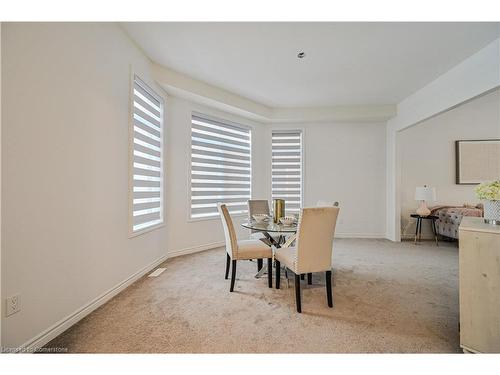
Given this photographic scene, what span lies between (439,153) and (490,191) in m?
4.25

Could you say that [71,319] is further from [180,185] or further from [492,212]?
[492,212]

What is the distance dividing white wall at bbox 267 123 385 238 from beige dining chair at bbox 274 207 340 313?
3.00 metres

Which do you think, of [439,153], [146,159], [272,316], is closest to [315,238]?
[272,316]

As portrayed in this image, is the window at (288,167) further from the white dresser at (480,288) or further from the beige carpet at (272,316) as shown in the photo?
the white dresser at (480,288)

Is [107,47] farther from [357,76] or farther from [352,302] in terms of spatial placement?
[352,302]

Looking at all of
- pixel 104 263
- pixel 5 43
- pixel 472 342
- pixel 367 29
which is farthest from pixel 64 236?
pixel 367 29

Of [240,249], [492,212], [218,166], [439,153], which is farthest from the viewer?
[439,153]

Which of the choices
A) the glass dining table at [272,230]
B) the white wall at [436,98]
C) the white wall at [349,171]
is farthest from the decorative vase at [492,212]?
the white wall at [349,171]

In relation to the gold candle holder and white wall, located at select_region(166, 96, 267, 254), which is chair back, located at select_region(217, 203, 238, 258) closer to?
the gold candle holder

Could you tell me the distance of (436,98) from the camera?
11.4 ft

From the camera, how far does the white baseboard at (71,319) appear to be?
5.13 ft

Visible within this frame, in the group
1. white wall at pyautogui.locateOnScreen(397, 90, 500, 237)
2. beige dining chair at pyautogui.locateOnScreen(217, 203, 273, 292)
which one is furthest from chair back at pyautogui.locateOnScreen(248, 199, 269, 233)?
white wall at pyautogui.locateOnScreen(397, 90, 500, 237)

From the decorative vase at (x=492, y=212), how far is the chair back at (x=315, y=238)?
999 mm
